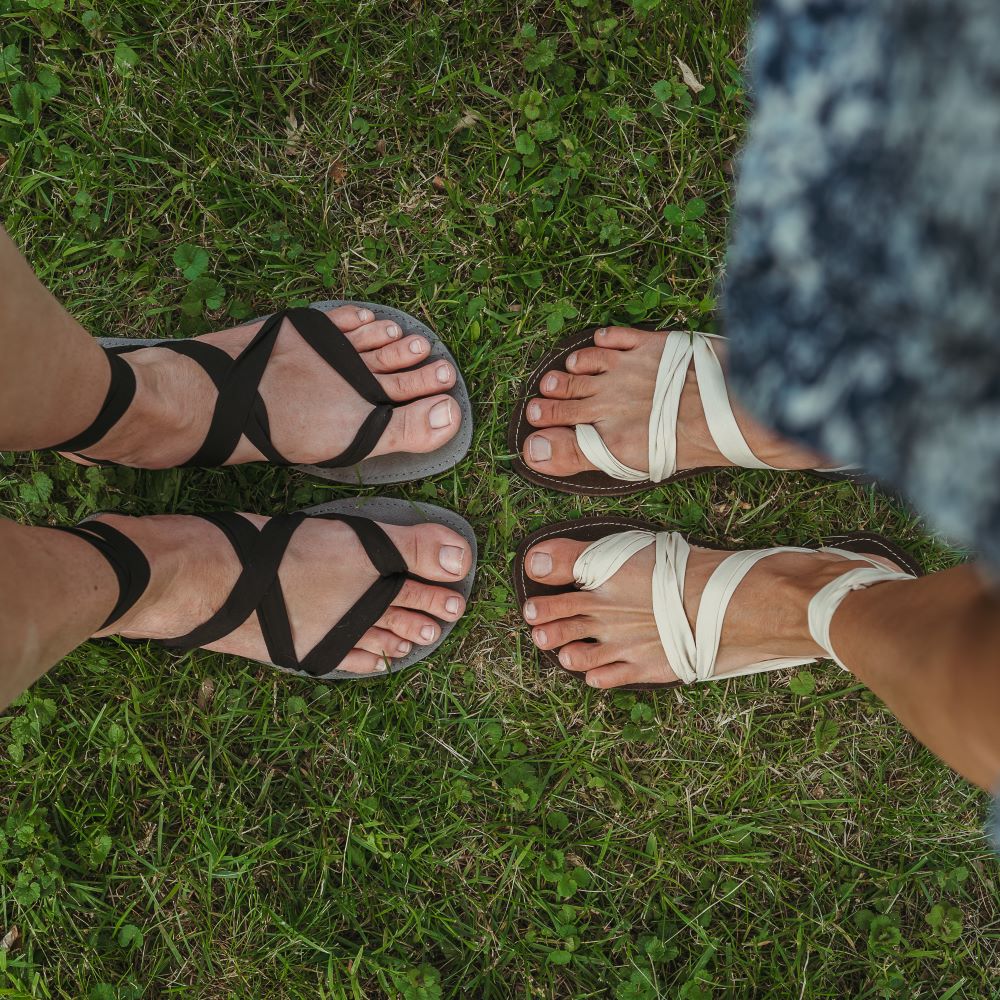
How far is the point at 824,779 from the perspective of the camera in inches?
83.7

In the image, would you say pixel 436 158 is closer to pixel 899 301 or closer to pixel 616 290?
pixel 616 290

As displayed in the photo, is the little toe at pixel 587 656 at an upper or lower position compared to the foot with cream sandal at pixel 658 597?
lower

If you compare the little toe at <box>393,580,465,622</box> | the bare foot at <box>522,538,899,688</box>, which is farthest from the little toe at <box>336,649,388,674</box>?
the bare foot at <box>522,538,899,688</box>

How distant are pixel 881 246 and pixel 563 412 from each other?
1.47 metres

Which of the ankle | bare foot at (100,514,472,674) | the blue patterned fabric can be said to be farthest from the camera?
A: bare foot at (100,514,472,674)

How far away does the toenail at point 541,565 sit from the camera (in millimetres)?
2115

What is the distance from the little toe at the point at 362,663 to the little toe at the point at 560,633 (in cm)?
42

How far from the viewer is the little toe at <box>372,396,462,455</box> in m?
2.08

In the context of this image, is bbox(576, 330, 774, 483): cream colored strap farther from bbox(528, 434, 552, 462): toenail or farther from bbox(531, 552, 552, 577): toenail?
bbox(531, 552, 552, 577): toenail

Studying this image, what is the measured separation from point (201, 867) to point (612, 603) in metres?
1.31

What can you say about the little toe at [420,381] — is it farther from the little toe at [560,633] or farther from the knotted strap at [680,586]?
the little toe at [560,633]

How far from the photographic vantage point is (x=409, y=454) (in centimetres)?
215

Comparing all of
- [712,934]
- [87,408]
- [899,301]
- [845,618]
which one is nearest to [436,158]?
[87,408]

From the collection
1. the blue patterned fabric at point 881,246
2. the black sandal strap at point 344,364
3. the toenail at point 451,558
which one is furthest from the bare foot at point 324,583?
the blue patterned fabric at point 881,246
